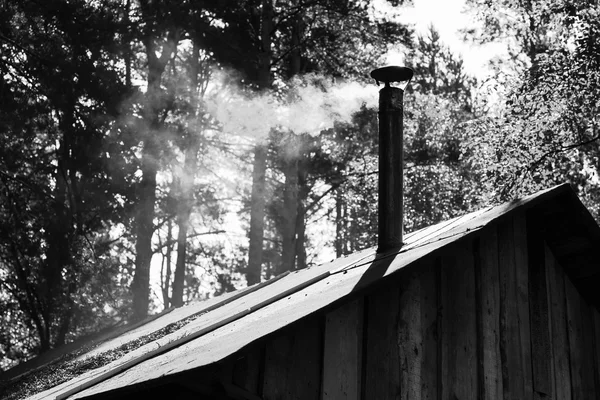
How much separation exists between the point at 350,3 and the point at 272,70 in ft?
10.2

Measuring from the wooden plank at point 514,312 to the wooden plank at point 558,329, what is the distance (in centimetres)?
39

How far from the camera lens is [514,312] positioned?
276 inches

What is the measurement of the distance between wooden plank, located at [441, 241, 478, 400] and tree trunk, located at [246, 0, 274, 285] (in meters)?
15.9

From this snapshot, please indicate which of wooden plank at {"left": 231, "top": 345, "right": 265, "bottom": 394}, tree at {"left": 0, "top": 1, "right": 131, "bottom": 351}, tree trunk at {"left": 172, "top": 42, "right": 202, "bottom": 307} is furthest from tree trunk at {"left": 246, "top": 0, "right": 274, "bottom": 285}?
wooden plank at {"left": 231, "top": 345, "right": 265, "bottom": 394}

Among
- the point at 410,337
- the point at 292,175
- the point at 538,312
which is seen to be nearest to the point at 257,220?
the point at 292,175

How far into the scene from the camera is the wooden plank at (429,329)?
6.12 meters

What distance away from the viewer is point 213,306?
9273 mm

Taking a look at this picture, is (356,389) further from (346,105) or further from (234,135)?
(234,135)

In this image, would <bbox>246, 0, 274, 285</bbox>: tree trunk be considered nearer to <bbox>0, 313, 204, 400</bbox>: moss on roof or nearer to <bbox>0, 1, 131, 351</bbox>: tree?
<bbox>0, 1, 131, 351</bbox>: tree

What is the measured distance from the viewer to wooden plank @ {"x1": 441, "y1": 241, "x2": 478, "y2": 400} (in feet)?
20.7

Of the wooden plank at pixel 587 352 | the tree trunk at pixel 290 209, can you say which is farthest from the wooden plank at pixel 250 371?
the tree trunk at pixel 290 209

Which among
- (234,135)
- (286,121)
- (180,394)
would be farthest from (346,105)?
(180,394)

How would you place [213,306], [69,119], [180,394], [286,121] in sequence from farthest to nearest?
[286,121]
[69,119]
[213,306]
[180,394]

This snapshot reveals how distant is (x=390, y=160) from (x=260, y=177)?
1582 cm
